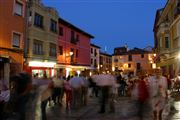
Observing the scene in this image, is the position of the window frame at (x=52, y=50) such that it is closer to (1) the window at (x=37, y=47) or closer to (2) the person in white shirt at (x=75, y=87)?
(1) the window at (x=37, y=47)

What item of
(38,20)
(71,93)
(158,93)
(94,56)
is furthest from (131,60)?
(158,93)

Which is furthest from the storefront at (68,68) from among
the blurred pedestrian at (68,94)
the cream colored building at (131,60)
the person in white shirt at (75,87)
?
the cream colored building at (131,60)

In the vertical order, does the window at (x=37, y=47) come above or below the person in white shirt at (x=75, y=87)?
above

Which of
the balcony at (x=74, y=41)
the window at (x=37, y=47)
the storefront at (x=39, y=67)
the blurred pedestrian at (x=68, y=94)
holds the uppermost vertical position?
the balcony at (x=74, y=41)

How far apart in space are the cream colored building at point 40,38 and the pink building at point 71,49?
262cm

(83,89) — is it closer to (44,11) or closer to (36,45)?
(36,45)

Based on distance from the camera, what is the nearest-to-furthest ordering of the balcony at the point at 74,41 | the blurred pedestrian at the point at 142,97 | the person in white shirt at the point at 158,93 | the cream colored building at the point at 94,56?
the person in white shirt at the point at 158,93 < the blurred pedestrian at the point at 142,97 < the balcony at the point at 74,41 < the cream colored building at the point at 94,56

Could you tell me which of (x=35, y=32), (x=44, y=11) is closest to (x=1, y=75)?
(x=35, y=32)

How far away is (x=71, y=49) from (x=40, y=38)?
12.4m

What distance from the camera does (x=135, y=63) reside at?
3597 inches

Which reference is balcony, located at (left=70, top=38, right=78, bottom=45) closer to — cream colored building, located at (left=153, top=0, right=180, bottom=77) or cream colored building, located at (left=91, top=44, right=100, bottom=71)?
cream colored building, located at (left=153, top=0, right=180, bottom=77)

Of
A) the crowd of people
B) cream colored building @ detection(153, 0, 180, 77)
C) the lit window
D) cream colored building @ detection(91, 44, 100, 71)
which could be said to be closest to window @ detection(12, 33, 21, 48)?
the lit window

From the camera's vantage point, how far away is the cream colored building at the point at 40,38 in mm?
30453

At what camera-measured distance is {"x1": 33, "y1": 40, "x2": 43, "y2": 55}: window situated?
31.7 metres
